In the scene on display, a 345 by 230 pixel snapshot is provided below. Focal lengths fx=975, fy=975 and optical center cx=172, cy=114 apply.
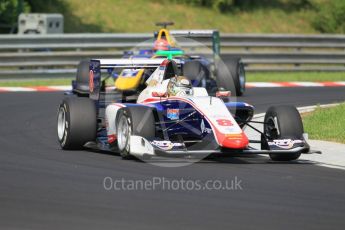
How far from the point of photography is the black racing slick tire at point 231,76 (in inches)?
842

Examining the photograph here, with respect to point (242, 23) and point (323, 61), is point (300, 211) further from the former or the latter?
point (242, 23)

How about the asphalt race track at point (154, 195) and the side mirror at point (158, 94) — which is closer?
the asphalt race track at point (154, 195)

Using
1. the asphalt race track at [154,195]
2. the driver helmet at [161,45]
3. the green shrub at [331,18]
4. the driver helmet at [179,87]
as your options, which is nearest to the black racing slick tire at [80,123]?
the asphalt race track at [154,195]

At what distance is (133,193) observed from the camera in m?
9.65

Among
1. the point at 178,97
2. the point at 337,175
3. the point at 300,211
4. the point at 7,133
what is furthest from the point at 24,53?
the point at 300,211

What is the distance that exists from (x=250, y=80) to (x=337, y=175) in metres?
15.7

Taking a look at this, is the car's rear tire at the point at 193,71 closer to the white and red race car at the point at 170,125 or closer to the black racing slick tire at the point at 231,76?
the black racing slick tire at the point at 231,76

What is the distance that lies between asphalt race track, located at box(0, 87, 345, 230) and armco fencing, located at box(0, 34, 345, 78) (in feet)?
40.5

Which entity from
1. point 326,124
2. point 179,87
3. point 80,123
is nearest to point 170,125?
point 179,87

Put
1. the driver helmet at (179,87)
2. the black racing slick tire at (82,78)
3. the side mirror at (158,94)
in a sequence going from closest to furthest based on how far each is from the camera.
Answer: the driver helmet at (179,87)
the side mirror at (158,94)
the black racing slick tire at (82,78)

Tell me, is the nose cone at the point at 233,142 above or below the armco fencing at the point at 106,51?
above

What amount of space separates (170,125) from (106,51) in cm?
1482

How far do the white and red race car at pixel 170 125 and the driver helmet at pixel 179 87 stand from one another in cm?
3

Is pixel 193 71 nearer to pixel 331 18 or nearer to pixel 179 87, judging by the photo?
pixel 179 87
